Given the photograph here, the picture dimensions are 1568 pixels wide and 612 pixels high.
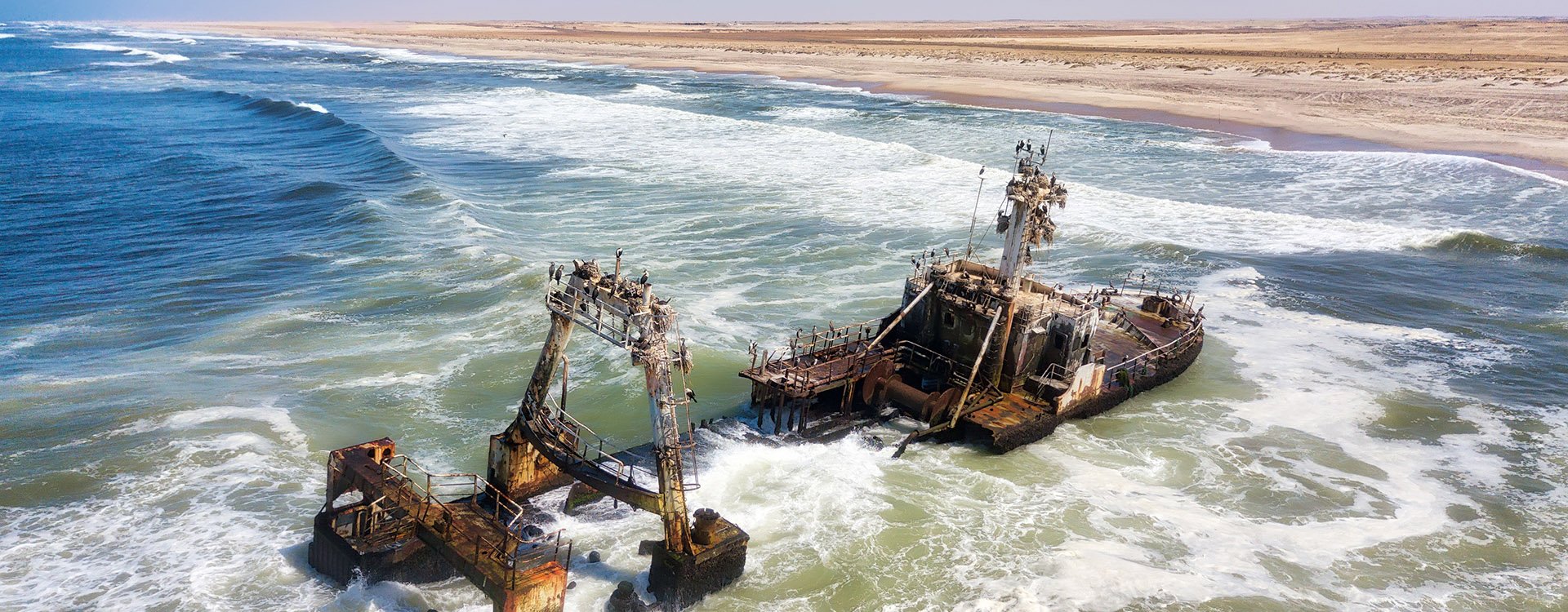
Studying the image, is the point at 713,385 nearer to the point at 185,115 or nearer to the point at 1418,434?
the point at 1418,434

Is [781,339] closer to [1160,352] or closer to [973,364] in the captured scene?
[973,364]

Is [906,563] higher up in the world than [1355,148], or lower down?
lower down

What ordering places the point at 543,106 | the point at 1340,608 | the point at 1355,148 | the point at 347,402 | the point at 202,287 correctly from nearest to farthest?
1. the point at 1340,608
2. the point at 347,402
3. the point at 202,287
4. the point at 1355,148
5. the point at 543,106

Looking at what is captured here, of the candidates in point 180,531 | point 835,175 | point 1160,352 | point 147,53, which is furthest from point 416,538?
point 147,53

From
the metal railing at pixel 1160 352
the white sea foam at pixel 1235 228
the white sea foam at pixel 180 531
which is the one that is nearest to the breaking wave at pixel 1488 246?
the white sea foam at pixel 1235 228

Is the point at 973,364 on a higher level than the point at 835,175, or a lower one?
lower

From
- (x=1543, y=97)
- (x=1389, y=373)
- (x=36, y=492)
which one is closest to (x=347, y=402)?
(x=36, y=492)

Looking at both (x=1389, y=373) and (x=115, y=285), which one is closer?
(x=1389, y=373)
